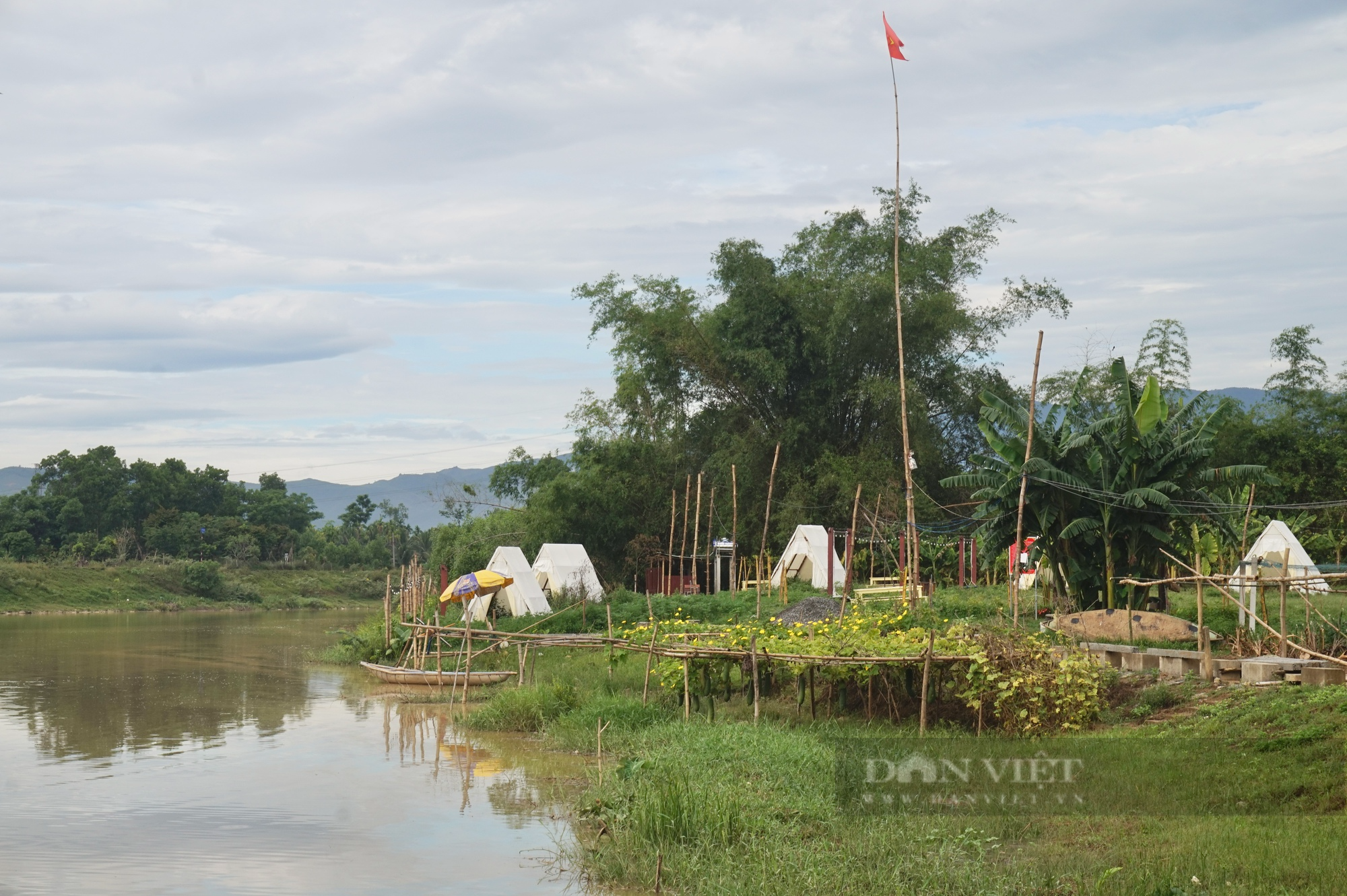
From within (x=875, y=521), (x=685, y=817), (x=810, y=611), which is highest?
(x=875, y=521)

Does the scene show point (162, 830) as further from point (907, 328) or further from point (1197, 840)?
point (907, 328)

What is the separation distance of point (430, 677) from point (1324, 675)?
48.5 ft

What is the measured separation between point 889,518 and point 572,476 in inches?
398

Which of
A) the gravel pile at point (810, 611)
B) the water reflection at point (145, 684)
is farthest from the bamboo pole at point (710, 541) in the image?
the water reflection at point (145, 684)

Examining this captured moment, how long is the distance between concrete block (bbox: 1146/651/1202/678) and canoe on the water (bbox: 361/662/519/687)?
10.3 metres

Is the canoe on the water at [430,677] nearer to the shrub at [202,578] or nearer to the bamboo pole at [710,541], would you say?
the bamboo pole at [710,541]

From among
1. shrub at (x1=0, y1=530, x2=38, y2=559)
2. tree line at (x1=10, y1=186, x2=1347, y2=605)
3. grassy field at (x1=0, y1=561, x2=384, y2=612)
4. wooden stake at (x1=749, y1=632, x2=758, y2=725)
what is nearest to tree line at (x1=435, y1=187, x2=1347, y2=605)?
tree line at (x1=10, y1=186, x2=1347, y2=605)

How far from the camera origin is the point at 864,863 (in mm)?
7488

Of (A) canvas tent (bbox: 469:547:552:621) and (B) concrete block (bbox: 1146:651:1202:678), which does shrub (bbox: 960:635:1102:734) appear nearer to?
(B) concrete block (bbox: 1146:651:1202:678)

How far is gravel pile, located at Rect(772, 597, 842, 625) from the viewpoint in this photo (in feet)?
70.1

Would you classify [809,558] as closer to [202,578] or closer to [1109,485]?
[1109,485]

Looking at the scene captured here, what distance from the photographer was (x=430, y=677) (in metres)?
21.1

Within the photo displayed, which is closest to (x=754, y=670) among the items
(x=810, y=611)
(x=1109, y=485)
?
(x=1109, y=485)

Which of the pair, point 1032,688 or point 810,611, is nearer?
point 1032,688
